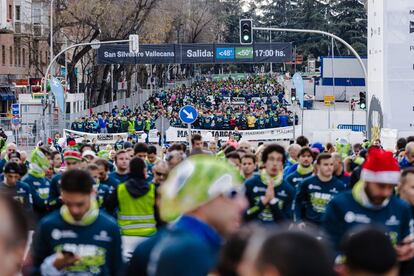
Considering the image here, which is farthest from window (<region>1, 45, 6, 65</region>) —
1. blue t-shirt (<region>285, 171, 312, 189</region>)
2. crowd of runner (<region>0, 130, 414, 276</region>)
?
blue t-shirt (<region>285, 171, 312, 189</region>)

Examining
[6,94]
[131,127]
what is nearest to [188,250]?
[131,127]

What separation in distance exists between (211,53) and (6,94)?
1369cm

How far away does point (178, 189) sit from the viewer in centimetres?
479

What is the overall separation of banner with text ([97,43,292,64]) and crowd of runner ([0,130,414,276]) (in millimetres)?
49029

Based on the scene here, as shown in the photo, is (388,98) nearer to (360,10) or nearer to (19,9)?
(19,9)

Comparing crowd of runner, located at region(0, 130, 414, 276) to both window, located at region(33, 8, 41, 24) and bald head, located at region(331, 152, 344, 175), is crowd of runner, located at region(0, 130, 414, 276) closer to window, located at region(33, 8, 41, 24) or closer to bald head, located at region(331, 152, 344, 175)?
bald head, located at region(331, 152, 344, 175)

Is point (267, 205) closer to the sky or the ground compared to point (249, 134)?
closer to the ground

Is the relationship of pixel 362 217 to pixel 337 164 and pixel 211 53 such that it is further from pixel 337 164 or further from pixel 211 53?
pixel 211 53

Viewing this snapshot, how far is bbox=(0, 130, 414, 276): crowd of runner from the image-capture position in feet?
11.9

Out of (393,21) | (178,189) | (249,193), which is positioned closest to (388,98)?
(393,21)

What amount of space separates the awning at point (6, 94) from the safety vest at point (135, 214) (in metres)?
58.1

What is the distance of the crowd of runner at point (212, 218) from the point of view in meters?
3.62

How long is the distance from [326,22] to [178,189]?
110714mm

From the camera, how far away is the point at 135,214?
1139 centimetres
